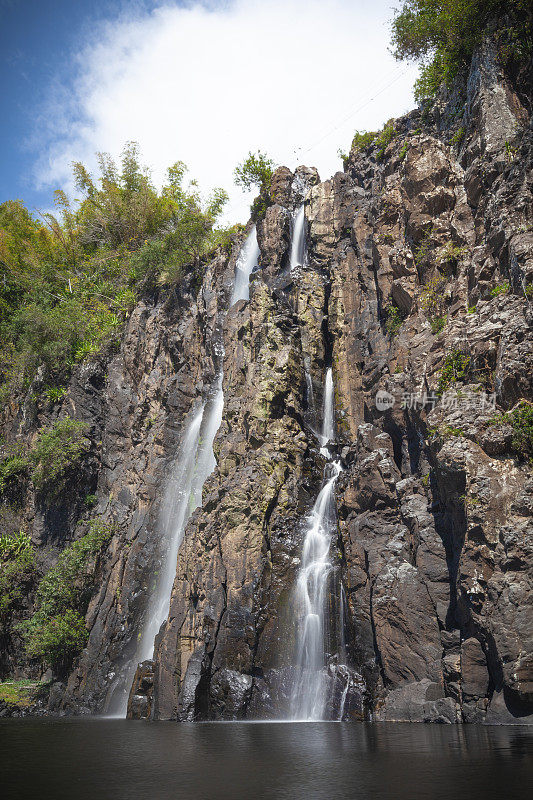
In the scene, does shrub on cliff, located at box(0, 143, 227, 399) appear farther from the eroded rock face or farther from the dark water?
the dark water

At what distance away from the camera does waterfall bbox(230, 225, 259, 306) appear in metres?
33.1

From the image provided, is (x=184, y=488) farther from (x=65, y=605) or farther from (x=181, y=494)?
(x=65, y=605)

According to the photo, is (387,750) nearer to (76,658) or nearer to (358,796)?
(358,796)

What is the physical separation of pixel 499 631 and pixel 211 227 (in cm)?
3623

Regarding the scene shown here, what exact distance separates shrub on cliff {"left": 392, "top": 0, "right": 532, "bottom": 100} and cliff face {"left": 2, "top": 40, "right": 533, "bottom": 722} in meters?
1.09

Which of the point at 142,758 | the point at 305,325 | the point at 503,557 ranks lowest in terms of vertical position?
the point at 142,758

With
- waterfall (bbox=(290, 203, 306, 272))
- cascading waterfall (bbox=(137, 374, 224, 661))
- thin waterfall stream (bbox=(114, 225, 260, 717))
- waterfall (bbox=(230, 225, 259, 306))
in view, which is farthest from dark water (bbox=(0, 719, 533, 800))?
waterfall (bbox=(230, 225, 259, 306))

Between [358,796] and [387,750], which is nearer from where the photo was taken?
[358,796]

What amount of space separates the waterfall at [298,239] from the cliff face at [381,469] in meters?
0.53

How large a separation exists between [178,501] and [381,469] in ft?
43.7

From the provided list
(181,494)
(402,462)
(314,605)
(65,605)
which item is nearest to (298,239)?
(181,494)

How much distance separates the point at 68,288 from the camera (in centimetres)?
4700

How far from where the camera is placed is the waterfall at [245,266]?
33094 millimetres

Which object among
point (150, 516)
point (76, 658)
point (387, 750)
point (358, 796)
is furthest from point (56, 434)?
point (358, 796)
